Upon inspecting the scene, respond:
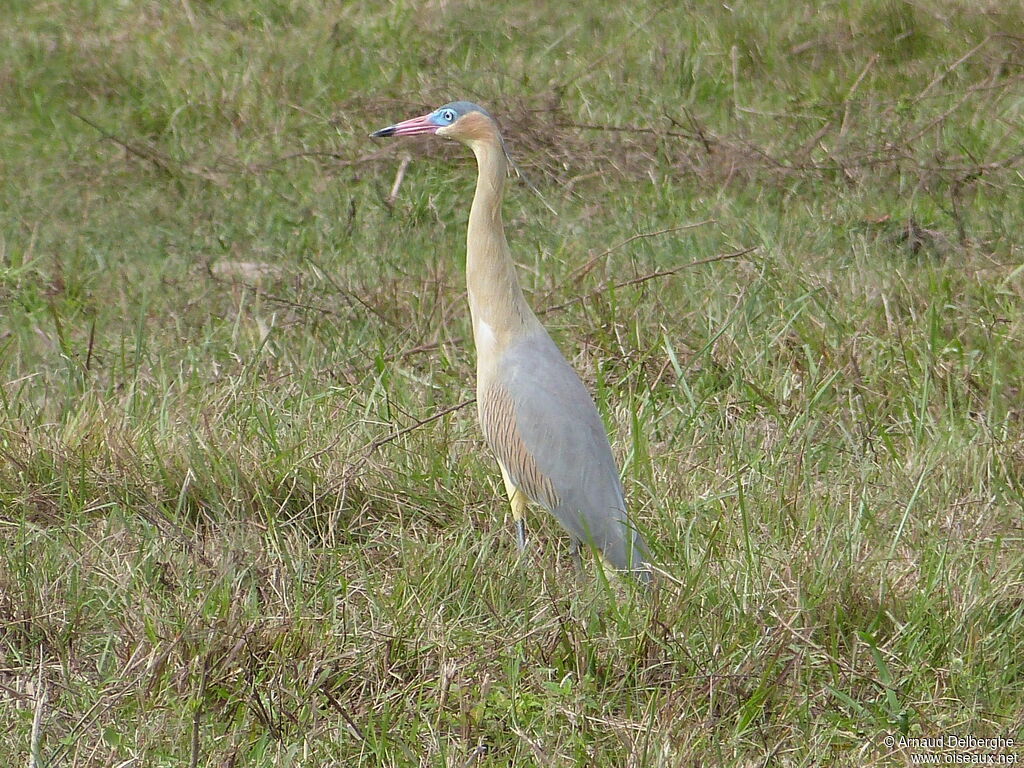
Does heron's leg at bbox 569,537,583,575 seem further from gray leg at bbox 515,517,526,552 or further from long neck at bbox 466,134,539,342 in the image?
long neck at bbox 466,134,539,342

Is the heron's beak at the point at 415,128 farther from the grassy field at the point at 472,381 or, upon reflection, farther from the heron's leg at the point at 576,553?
the heron's leg at the point at 576,553

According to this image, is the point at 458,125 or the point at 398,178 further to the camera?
the point at 398,178

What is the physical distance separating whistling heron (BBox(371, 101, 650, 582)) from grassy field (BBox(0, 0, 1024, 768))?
0.47ft

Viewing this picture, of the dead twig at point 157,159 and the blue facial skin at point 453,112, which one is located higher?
the blue facial skin at point 453,112

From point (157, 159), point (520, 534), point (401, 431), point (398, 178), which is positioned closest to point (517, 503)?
point (520, 534)

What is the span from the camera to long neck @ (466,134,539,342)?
336 centimetres

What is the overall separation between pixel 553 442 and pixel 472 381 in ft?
2.85

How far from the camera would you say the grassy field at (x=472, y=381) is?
106 inches

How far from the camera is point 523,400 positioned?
332cm

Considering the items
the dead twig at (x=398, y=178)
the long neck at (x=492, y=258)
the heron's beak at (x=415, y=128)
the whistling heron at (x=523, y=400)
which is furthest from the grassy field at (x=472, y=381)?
the heron's beak at (x=415, y=128)

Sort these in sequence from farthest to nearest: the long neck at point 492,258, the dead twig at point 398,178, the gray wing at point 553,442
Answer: the dead twig at point 398,178 → the long neck at point 492,258 → the gray wing at point 553,442

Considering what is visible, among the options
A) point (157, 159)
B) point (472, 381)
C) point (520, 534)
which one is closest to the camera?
point (520, 534)

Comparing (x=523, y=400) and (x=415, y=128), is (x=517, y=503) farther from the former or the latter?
(x=415, y=128)

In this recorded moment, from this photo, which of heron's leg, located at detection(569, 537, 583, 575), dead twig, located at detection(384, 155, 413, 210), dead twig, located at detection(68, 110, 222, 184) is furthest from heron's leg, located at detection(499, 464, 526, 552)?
dead twig, located at detection(68, 110, 222, 184)
